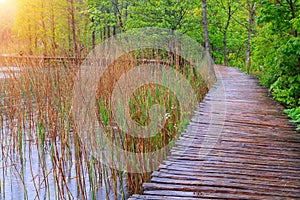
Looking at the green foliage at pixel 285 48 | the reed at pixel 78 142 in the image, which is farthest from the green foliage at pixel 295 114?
the reed at pixel 78 142

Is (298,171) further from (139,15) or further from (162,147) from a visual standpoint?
(139,15)

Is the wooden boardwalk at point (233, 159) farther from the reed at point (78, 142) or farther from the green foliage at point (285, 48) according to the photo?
the green foliage at point (285, 48)

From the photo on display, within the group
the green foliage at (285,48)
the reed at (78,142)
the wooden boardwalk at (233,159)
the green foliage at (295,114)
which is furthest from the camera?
the green foliage at (285,48)

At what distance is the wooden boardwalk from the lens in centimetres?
158

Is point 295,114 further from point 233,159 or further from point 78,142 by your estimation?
point 78,142

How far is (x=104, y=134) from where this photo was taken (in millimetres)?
2072

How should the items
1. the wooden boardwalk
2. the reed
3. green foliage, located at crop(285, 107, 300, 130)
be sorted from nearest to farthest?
the wooden boardwalk, the reed, green foliage, located at crop(285, 107, 300, 130)

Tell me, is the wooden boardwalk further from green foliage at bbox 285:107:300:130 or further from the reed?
the reed

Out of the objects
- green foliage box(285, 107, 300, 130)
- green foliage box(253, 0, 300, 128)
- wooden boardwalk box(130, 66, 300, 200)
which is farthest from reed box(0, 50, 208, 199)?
green foliage box(253, 0, 300, 128)

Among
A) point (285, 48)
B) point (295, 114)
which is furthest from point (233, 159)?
point (285, 48)

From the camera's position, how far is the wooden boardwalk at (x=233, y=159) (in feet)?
5.17

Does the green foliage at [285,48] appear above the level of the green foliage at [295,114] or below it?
above

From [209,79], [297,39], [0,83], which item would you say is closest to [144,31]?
[209,79]

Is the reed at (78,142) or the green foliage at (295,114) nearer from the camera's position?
the reed at (78,142)
